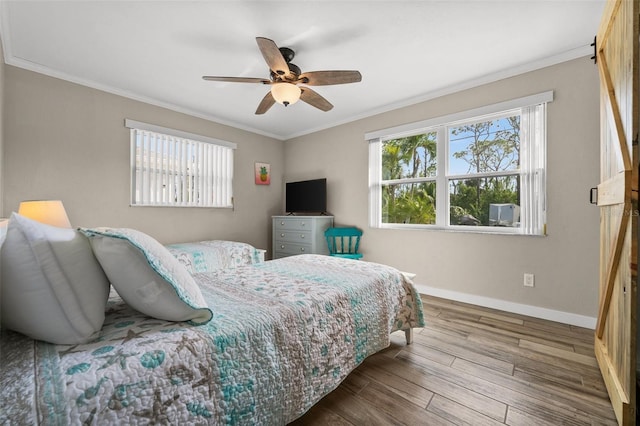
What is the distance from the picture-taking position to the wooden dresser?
3959mm

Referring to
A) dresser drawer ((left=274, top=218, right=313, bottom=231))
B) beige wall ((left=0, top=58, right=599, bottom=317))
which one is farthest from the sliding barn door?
dresser drawer ((left=274, top=218, right=313, bottom=231))

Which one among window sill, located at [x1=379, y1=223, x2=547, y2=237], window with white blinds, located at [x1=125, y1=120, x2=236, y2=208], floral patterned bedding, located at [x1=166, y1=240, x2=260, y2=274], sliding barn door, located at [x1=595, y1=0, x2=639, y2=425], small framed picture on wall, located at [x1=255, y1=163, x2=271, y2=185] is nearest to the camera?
sliding barn door, located at [x1=595, y1=0, x2=639, y2=425]

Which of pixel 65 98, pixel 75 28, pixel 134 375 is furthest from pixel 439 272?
pixel 65 98

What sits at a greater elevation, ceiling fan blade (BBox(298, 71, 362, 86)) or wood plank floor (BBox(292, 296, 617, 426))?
ceiling fan blade (BBox(298, 71, 362, 86))

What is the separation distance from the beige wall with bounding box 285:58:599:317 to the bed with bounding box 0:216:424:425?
6.24ft

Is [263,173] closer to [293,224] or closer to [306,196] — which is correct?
[306,196]

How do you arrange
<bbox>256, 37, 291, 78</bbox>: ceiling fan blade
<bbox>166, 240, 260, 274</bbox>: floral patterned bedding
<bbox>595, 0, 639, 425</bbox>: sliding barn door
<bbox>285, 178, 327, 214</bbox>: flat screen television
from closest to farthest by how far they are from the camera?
<bbox>595, 0, 639, 425</bbox>: sliding barn door, <bbox>256, 37, 291, 78</bbox>: ceiling fan blade, <bbox>166, 240, 260, 274</bbox>: floral patterned bedding, <bbox>285, 178, 327, 214</bbox>: flat screen television

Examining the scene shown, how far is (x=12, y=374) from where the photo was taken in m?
0.65

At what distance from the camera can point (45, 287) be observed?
747 millimetres

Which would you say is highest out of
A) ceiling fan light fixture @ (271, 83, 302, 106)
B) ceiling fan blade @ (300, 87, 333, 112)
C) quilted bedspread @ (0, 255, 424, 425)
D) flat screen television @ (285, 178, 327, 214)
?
ceiling fan blade @ (300, 87, 333, 112)

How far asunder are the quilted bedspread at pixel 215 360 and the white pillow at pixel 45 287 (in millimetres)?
59

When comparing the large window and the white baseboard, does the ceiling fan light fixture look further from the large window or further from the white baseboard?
the white baseboard

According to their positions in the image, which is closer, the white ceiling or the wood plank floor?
the wood plank floor

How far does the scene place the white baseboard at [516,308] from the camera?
7.74 ft
